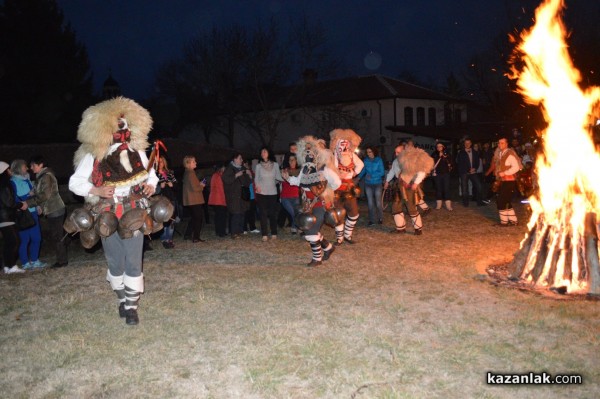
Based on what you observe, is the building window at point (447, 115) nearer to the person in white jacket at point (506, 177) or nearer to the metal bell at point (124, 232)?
the person in white jacket at point (506, 177)

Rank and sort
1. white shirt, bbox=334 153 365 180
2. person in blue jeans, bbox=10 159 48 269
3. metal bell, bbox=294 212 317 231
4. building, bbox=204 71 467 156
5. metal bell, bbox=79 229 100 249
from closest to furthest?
metal bell, bbox=79 229 100 249, metal bell, bbox=294 212 317 231, person in blue jeans, bbox=10 159 48 269, white shirt, bbox=334 153 365 180, building, bbox=204 71 467 156

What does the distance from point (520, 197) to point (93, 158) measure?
16.7m

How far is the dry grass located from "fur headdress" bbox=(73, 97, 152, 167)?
6.82 ft

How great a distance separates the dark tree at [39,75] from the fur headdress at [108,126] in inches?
987

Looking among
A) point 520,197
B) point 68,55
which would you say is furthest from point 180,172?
point 68,55

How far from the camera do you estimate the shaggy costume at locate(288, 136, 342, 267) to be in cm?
892

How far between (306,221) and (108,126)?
370cm

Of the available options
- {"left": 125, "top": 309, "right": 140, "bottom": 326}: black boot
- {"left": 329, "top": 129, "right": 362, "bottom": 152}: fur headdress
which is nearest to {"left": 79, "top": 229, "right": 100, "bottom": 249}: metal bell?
{"left": 125, "top": 309, "right": 140, "bottom": 326}: black boot

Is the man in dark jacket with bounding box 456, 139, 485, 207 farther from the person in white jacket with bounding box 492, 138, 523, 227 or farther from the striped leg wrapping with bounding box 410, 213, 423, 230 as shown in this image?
the striped leg wrapping with bounding box 410, 213, 423, 230

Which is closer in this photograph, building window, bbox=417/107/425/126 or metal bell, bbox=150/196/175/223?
metal bell, bbox=150/196/175/223

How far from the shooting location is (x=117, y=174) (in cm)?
606

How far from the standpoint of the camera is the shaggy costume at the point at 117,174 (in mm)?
6020

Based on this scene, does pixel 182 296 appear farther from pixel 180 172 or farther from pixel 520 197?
pixel 520 197

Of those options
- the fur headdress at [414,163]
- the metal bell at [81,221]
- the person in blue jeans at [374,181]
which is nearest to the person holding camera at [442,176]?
the person in blue jeans at [374,181]
